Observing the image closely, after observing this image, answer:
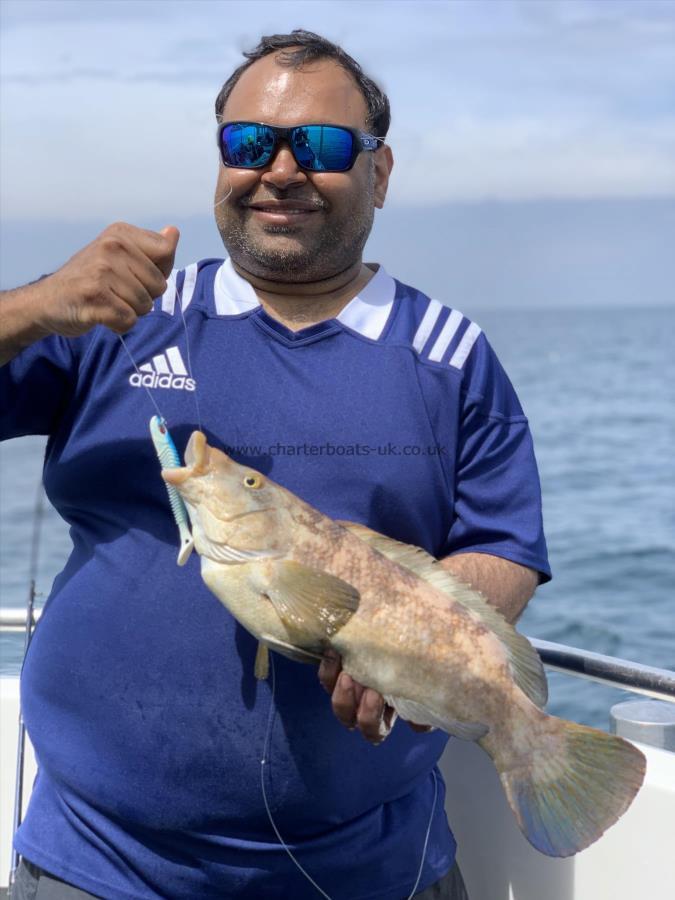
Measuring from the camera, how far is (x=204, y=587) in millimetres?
2805

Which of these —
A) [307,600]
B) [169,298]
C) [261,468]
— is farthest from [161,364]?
[307,600]

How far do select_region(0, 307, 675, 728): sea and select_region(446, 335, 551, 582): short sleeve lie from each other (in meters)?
1.15

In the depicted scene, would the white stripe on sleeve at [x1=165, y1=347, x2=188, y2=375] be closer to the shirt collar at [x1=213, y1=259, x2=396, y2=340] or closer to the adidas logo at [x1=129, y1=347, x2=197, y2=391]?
the adidas logo at [x1=129, y1=347, x2=197, y2=391]

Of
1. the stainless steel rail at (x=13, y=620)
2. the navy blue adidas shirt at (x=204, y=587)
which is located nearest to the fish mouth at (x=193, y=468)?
the navy blue adidas shirt at (x=204, y=587)

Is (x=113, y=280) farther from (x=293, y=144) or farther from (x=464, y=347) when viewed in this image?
(x=464, y=347)

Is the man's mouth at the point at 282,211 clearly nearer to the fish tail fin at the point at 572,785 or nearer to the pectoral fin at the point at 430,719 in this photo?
the pectoral fin at the point at 430,719

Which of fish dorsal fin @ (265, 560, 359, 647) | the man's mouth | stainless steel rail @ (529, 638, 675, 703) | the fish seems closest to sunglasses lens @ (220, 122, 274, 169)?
the man's mouth

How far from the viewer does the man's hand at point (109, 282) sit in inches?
98.8

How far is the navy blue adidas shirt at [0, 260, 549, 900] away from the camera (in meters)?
2.78

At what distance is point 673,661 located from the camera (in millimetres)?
11195

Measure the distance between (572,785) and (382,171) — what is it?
181 centimetres

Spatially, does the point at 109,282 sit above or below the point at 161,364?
above

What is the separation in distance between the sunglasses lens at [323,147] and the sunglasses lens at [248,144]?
0.07m

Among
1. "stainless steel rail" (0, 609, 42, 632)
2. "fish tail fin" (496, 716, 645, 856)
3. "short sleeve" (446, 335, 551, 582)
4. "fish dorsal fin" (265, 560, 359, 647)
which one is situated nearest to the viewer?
"fish dorsal fin" (265, 560, 359, 647)
